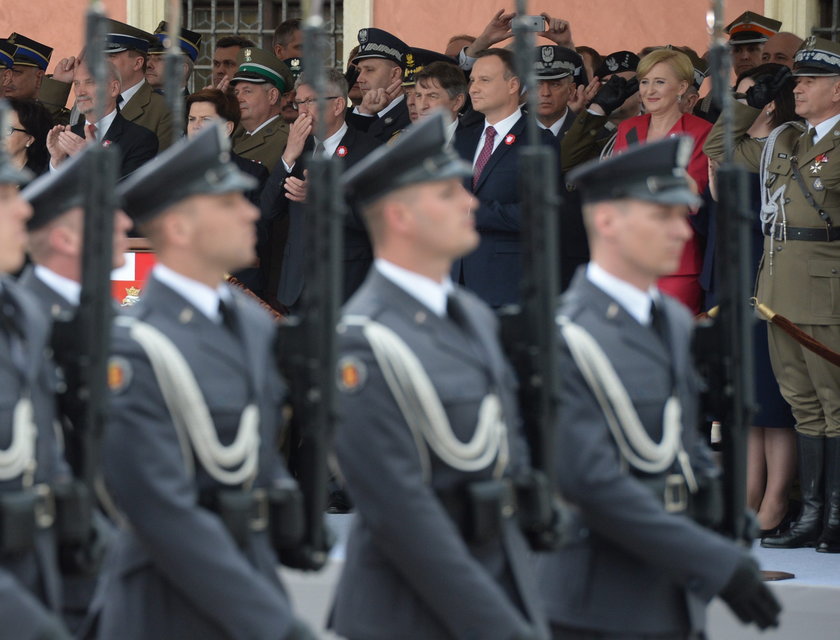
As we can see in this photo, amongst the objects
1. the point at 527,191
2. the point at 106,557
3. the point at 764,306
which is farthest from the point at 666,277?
the point at 106,557

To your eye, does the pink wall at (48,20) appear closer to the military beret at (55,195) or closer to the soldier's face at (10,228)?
the military beret at (55,195)

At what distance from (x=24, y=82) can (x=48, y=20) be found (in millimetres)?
3025

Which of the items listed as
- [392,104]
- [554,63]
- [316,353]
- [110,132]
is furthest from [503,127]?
[316,353]

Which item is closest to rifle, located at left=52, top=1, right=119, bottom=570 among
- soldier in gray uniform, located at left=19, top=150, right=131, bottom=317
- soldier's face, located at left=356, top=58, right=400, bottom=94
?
soldier in gray uniform, located at left=19, top=150, right=131, bottom=317

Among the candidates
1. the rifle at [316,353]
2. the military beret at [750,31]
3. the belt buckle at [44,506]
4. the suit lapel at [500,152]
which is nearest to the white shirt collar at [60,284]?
the rifle at [316,353]

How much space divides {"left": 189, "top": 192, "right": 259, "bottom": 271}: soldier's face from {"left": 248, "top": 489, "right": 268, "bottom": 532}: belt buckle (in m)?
0.50

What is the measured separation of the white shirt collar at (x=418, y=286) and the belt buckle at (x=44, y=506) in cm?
87

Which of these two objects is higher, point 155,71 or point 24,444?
point 155,71

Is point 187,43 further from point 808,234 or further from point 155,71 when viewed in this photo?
point 808,234

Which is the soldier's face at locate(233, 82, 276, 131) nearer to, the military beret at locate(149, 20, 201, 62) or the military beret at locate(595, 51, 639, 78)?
the military beret at locate(149, 20, 201, 62)

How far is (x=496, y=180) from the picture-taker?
25.8 ft

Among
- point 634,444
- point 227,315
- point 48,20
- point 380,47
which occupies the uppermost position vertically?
point 48,20

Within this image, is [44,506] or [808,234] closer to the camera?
[44,506]

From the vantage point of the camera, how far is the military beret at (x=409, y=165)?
4141 mm
